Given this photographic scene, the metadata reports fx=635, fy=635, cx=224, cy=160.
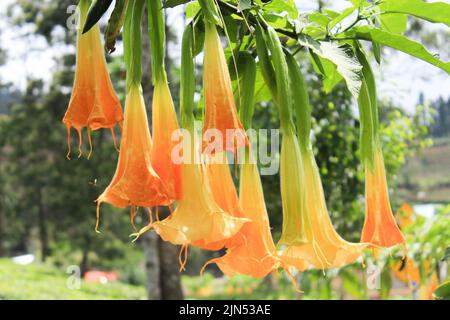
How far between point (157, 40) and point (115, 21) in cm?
4

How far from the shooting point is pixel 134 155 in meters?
0.56

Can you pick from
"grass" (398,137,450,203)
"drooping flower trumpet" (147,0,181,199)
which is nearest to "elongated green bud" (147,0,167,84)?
"drooping flower trumpet" (147,0,181,199)

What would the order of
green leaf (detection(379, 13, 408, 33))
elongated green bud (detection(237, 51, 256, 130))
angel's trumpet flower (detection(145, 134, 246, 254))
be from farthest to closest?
green leaf (detection(379, 13, 408, 33)) < elongated green bud (detection(237, 51, 256, 130)) < angel's trumpet flower (detection(145, 134, 246, 254))

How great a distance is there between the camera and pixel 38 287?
3.29m

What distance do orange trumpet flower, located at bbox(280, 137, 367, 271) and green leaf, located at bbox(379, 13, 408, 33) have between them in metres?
0.27

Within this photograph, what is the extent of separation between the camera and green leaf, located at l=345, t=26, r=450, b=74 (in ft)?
2.27

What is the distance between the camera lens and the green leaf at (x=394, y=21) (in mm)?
800

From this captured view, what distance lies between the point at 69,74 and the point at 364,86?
773cm

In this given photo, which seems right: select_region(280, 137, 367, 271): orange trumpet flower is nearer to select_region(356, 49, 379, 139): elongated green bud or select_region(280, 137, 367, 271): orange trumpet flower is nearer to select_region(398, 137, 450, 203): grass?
select_region(356, 49, 379, 139): elongated green bud

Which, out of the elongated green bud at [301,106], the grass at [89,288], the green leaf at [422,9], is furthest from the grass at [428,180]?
the elongated green bud at [301,106]

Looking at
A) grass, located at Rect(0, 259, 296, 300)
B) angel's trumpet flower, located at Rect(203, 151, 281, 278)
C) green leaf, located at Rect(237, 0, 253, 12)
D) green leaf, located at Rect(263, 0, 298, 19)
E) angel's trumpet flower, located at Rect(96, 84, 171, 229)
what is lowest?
grass, located at Rect(0, 259, 296, 300)

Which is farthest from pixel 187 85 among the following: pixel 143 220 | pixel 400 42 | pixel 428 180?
pixel 428 180

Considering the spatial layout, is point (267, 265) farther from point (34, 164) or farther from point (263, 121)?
point (34, 164)

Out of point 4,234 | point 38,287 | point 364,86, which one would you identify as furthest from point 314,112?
point 4,234
